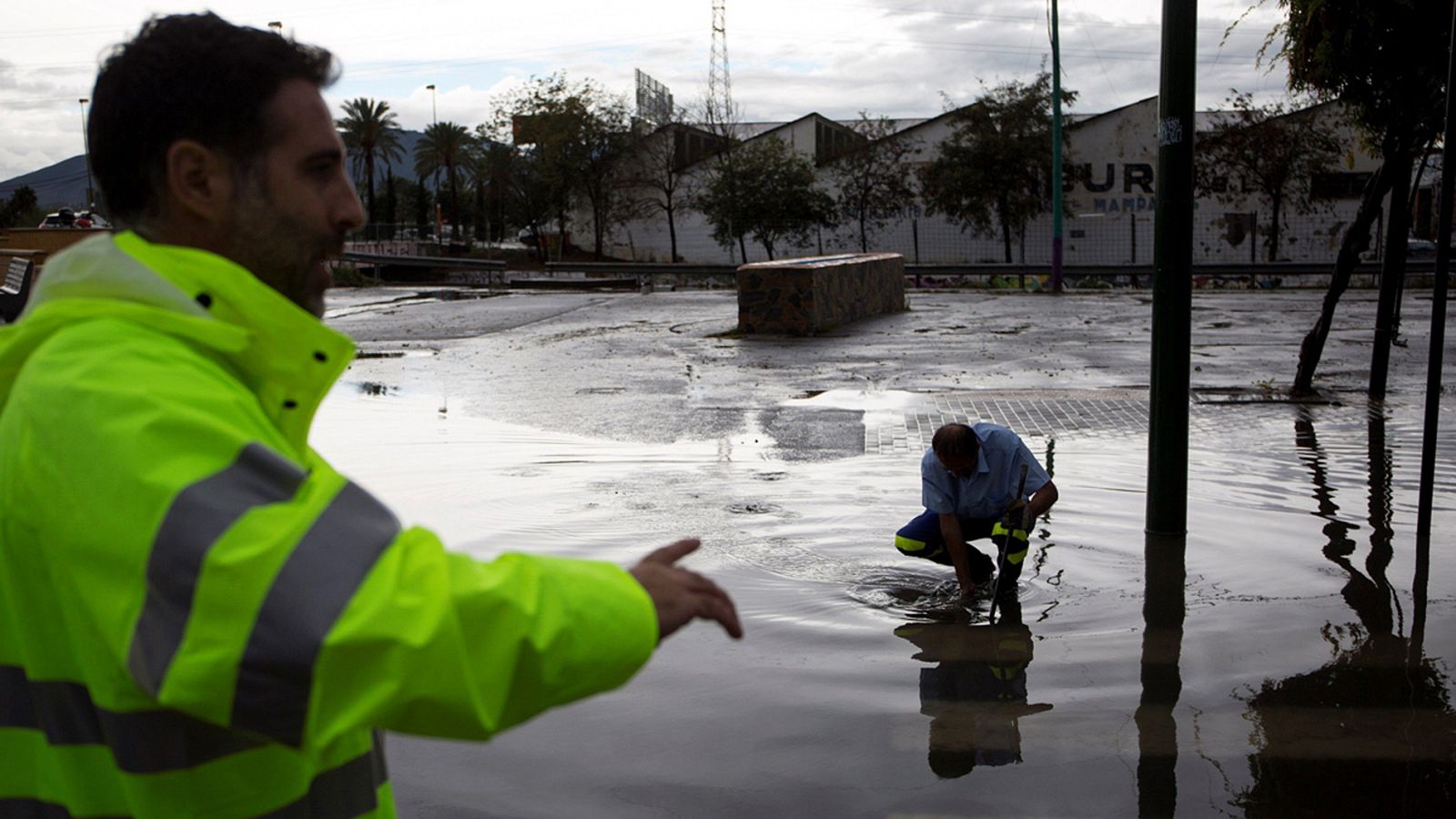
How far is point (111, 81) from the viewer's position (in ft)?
5.19

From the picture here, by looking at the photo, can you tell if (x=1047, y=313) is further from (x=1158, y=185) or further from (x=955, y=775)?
(x=955, y=775)

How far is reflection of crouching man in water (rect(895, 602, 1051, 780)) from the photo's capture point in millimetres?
4145

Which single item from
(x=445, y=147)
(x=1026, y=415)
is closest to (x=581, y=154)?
(x=445, y=147)

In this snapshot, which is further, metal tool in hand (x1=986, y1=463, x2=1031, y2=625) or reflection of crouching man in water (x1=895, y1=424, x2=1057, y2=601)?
reflection of crouching man in water (x1=895, y1=424, x2=1057, y2=601)

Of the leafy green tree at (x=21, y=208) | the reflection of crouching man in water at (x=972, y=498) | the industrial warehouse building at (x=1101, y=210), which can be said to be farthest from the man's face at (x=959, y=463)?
the leafy green tree at (x=21, y=208)

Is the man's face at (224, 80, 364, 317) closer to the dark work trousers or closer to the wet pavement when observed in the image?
the wet pavement

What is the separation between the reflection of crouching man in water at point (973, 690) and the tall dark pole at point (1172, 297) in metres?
1.31

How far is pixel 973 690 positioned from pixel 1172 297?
271 centimetres

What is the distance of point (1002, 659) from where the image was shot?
16.6 ft

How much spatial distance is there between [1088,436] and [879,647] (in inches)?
202

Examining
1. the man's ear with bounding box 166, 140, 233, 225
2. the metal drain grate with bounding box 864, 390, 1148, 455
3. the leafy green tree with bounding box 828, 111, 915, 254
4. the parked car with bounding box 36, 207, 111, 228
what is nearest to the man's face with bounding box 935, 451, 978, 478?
the metal drain grate with bounding box 864, 390, 1148, 455

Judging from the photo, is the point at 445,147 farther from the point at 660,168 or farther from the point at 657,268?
the point at 657,268

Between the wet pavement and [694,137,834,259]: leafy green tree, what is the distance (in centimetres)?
3476

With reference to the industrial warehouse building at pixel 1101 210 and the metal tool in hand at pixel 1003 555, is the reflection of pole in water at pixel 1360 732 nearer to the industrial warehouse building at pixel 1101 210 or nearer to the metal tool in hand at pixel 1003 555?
the metal tool in hand at pixel 1003 555
